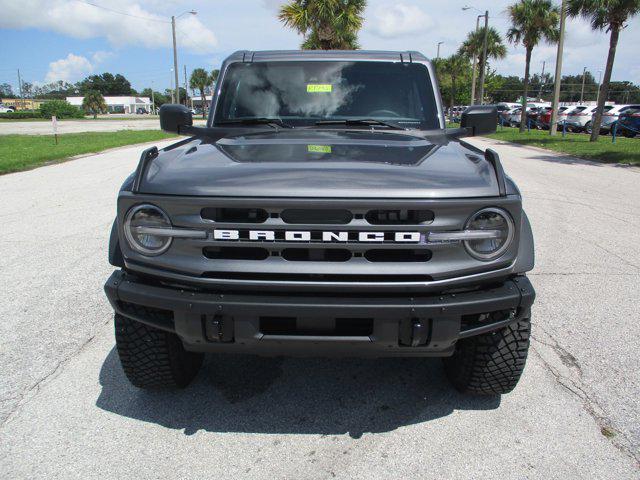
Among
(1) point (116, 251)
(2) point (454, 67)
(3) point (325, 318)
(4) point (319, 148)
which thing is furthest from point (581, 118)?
(1) point (116, 251)

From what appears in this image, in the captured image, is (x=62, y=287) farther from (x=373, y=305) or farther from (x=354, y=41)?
(x=354, y=41)

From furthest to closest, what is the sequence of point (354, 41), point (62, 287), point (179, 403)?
point (354, 41), point (62, 287), point (179, 403)

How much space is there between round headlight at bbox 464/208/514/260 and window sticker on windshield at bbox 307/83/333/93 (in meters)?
1.76

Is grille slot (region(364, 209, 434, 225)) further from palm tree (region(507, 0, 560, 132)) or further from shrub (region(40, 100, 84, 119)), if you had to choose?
shrub (region(40, 100, 84, 119))

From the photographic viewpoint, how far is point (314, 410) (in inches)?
113

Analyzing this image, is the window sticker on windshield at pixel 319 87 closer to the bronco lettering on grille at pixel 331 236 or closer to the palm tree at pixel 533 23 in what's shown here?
the bronco lettering on grille at pixel 331 236

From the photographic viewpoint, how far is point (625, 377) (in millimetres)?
3193

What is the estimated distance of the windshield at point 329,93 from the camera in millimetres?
→ 3625

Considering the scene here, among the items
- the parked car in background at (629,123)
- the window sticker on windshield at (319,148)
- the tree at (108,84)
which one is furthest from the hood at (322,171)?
the tree at (108,84)

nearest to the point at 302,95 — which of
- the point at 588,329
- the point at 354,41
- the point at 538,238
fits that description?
the point at 588,329

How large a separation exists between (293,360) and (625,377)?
6.46 feet

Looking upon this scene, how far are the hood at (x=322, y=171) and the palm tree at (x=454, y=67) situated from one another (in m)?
57.9

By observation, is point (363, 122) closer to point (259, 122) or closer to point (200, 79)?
point (259, 122)

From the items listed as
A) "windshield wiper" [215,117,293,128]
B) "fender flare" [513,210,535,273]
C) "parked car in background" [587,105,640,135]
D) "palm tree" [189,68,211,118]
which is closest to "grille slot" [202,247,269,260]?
"fender flare" [513,210,535,273]
